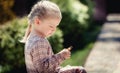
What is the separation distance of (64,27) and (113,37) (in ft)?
4.68

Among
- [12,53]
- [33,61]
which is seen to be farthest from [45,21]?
[12,53]

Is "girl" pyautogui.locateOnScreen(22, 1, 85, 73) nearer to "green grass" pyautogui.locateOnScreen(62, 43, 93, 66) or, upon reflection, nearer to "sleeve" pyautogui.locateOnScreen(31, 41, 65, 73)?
"sleeve" pyautogui.locateOnScreen(31, 41, 65, 73)

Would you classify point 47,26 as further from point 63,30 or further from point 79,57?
point 63,30

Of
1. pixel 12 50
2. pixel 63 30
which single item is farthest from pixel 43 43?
pixel 63 30

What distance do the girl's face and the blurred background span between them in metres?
2.87

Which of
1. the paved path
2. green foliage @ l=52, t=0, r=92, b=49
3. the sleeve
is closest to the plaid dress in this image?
the sleeve

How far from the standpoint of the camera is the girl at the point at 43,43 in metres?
3.77

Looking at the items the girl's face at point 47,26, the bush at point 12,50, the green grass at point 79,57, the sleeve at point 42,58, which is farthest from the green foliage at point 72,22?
the sleeve at point 42,58

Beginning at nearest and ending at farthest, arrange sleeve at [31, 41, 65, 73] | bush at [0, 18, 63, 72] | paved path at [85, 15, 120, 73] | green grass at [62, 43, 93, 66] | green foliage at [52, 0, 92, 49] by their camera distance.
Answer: sleeve at [31, 41, 65, 73]
paved path at [85, 15, 120, 73]
bush at [0, 18, 63, 72]
green grass at [62, 43, 93, 66]
green foliage at [52, 0, 92, 49]

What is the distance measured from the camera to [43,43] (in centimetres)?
380

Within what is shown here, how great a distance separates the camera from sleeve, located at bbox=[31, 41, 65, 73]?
12.3ft

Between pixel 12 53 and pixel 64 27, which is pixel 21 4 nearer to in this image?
pixel 64 27

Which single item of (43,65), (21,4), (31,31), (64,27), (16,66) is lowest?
(43,65)

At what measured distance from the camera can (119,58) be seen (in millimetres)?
7266
